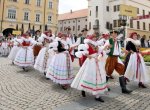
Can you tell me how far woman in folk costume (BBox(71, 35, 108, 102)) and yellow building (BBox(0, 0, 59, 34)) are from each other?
35.9 meters

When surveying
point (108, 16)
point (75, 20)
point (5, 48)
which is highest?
point (75, 20)

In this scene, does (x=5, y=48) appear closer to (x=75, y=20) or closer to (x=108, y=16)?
(x=108, y=16)

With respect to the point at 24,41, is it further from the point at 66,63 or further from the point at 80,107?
the point at 80,107

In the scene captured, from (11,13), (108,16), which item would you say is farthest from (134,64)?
(108,16)

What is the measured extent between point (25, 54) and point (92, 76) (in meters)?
5.86

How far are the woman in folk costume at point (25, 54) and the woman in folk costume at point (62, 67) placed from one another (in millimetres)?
3476

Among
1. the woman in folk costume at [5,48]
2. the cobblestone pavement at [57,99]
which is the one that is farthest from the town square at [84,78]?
the woman in folk costume at [5,48]

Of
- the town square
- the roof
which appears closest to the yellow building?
the roof

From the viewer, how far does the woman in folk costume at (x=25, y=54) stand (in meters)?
10.7

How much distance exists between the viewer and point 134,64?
7.61m

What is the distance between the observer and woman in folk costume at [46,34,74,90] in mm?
7120

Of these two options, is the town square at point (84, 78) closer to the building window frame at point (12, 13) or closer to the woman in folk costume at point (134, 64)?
the woman in folk costume at point (134, 64)

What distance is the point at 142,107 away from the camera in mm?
5305

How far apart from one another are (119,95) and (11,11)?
4130 cm
